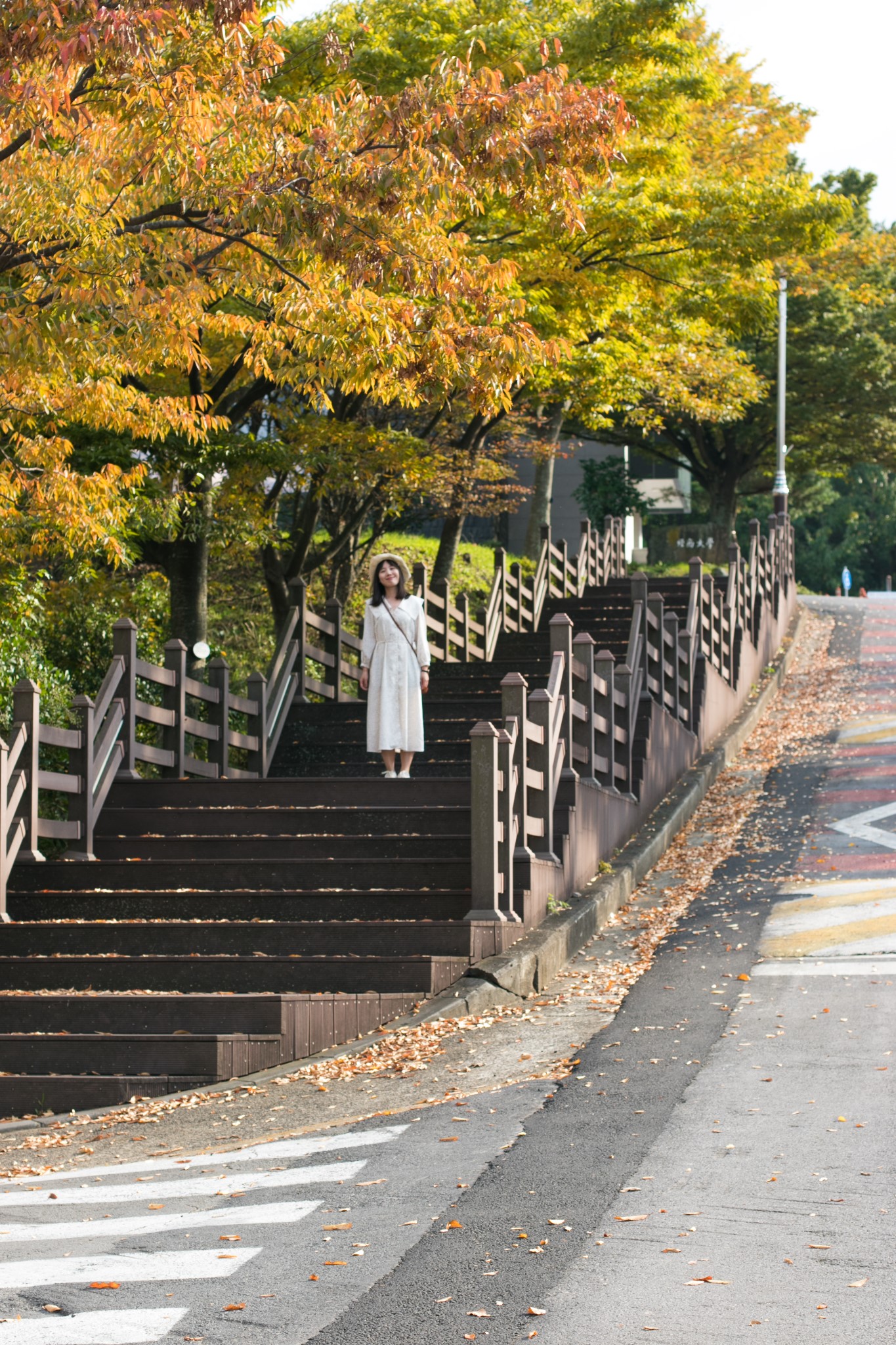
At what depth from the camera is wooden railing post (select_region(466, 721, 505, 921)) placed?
371 inches

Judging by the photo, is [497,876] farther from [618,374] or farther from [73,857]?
[618,374]

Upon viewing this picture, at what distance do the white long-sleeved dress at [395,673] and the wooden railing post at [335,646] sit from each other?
3.82 metres

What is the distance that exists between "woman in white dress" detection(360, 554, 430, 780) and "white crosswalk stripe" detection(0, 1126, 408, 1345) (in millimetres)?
5205

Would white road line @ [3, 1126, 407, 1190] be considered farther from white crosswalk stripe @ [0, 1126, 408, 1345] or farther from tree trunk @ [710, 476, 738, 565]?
tree trunk @ [710, 476, 738, 565]

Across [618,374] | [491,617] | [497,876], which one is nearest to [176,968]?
[497,876]

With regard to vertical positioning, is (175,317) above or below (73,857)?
above

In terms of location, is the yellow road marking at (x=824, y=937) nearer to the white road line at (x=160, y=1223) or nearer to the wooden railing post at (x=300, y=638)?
the white road line at (x=160, y=1223)

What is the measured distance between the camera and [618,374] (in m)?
23.7

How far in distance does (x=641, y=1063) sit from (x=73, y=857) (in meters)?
4.79

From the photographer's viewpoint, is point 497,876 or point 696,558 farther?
point 696,558

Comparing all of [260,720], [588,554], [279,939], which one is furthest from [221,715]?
[588,554]

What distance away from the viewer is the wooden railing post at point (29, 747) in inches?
398

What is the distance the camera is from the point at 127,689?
39.0 feet

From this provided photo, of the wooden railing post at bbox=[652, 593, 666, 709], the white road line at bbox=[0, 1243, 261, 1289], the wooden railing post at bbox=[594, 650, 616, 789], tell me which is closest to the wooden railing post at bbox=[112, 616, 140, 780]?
the wooden railing post at bbox=[594, 650, 616, 789]
